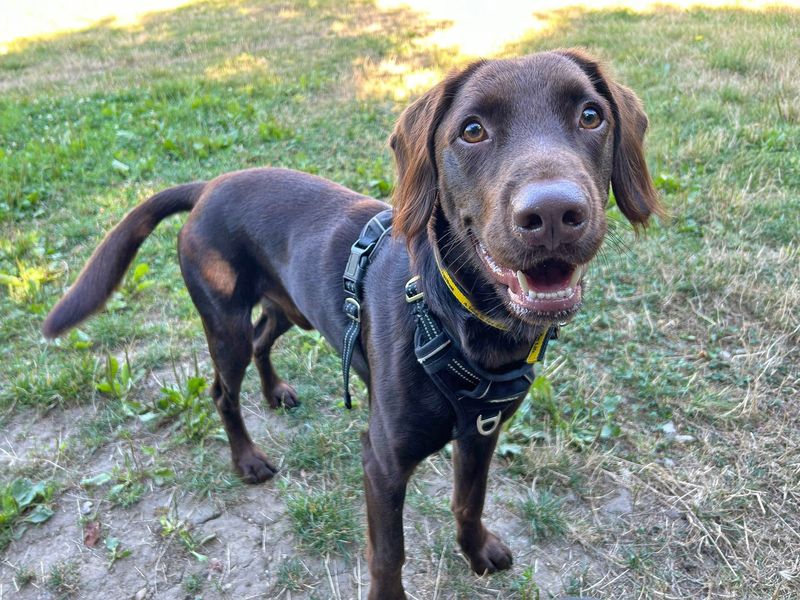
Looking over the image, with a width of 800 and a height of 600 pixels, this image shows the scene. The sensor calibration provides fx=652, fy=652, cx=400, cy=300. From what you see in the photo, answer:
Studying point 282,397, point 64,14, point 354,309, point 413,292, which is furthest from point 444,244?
point 64,14

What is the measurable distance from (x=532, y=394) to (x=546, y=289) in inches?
58.1

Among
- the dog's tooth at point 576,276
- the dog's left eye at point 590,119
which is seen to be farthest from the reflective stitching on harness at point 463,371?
the dog's left eye at point 590,119

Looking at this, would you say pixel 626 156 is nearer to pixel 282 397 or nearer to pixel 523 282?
pixel 523 282

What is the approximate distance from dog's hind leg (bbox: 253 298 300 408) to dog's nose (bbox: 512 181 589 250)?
1889 mm

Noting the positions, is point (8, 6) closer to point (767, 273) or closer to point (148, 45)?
point (148, 45)

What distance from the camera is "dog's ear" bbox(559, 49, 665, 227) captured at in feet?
6.56

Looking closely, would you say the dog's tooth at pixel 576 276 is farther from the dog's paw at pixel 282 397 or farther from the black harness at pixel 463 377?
the dog's paw at pixel 282 397

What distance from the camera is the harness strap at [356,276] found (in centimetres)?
224

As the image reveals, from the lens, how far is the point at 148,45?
9.98 metres

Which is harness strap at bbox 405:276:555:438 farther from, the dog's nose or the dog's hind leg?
the dog's hind leg

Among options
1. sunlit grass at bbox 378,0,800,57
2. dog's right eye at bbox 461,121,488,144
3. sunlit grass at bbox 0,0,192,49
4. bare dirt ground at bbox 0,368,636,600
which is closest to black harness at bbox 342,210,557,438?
dog's right eye at bbox 461,121,488,144

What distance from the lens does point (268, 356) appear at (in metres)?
3.27

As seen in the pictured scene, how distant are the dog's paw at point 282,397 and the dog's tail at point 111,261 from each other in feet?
3.12

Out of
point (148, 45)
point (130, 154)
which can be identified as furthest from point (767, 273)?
point (148, 45)
